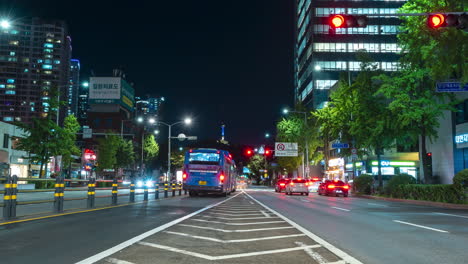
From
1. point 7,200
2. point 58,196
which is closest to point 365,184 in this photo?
point 58,196

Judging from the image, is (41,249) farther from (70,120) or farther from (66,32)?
(66,32)

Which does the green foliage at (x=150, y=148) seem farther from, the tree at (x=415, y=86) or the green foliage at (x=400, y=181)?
the tree at (x=415, y=86)

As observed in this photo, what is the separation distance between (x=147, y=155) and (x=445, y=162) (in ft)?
255

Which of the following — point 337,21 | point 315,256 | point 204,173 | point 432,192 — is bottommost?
point 315,256

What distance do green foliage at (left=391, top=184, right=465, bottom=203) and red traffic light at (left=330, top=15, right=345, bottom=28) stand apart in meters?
15.4

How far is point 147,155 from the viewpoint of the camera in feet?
330

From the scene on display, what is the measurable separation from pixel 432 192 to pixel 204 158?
594 inches

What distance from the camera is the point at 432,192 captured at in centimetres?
2519

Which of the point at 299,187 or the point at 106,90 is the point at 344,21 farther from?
the point at 106,90

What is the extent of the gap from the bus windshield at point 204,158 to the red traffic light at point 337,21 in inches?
751

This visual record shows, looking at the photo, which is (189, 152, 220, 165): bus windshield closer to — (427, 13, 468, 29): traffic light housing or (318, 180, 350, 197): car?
(318, 180, 350, 197): car

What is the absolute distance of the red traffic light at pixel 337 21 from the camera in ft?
38.7


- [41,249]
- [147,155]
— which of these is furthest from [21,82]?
[41,249]

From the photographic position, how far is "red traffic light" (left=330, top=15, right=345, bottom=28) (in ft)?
38.7
